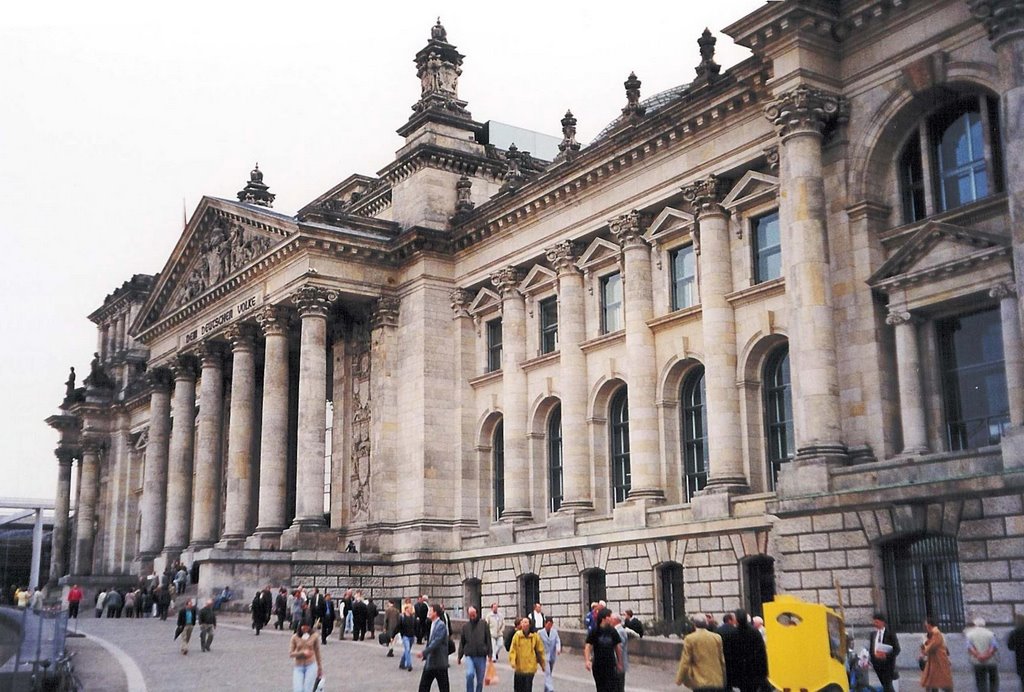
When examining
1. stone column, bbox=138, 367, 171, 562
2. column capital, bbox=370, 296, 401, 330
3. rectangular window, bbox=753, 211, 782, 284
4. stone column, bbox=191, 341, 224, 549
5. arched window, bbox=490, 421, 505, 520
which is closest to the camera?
rectangular window, bbox=753, 211, 782, 284

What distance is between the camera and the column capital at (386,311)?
152 ft

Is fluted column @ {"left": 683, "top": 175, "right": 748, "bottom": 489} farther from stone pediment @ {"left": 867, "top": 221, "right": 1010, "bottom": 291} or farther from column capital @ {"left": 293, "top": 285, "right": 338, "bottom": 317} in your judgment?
column capital @ {"left": 293, "top": 285, "right": 338, "bottom": 317}

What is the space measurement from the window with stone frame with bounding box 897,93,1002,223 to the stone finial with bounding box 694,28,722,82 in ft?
23.6

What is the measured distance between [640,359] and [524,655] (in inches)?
689

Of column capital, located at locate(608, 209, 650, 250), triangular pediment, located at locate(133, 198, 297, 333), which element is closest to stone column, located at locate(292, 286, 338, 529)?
triangular pediment, located at locate(133, 198, 297, 333)

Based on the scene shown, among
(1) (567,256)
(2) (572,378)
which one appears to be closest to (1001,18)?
(1) (567,256)

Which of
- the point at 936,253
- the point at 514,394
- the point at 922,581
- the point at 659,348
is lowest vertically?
the point at 922,581

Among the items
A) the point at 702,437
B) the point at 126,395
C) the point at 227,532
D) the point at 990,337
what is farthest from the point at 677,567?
the point at 126,395

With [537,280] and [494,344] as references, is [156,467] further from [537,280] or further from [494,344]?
[537,280]

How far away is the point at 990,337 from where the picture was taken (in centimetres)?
2636

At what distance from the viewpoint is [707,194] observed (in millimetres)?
34219

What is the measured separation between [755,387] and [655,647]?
972cm

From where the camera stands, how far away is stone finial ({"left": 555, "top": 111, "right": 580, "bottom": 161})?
40094 millimetres

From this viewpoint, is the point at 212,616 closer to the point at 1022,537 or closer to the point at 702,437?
the point at 702,437
